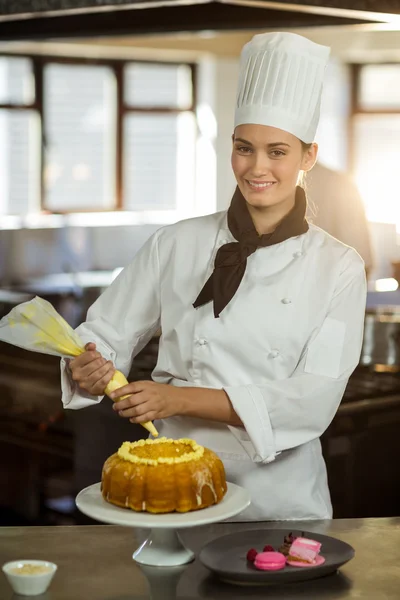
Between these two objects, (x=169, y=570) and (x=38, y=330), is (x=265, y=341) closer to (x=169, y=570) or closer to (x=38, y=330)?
(x=38, y=330)

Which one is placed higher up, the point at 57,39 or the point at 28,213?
the point at 57,39

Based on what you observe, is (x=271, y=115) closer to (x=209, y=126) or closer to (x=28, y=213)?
(x=209, y=126)

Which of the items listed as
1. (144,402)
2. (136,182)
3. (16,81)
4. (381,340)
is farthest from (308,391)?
(16,81)

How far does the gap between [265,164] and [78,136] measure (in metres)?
2.20

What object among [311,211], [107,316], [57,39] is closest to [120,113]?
[57,39]

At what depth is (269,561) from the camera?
1595 mm

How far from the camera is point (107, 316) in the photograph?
2225 mm

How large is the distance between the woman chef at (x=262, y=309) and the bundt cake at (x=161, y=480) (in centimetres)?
23

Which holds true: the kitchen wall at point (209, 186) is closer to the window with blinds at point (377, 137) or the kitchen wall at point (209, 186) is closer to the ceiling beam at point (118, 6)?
the window with blinds at point (377, 137)

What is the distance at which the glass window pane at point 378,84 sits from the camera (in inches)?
154

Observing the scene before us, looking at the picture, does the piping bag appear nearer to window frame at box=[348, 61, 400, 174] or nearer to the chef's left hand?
the chef's left hand

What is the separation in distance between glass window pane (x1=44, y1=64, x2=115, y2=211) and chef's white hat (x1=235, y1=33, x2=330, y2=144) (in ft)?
6.41

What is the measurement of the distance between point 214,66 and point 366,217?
0.82 metres

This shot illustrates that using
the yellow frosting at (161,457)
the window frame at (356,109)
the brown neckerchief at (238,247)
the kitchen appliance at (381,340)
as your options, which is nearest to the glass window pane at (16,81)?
the window frame at (356,109)
